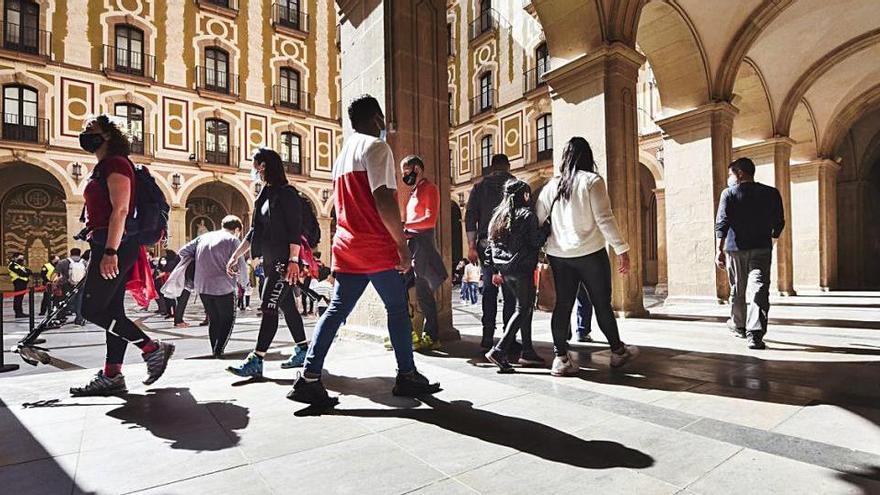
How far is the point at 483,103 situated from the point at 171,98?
13.8 meters

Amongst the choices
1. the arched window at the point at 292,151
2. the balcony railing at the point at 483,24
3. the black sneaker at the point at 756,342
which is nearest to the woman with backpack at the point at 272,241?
the black sneaker at the point at 756,342

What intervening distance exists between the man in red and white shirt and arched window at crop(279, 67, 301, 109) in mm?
21424

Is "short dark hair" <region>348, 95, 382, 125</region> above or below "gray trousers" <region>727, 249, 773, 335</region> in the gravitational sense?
above

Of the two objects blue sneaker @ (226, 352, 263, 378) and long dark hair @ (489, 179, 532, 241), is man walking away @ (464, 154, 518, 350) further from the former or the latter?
blue sneaker @ (226, 352, 263, 378)

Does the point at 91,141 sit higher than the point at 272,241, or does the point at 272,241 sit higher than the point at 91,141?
the point at 91,141

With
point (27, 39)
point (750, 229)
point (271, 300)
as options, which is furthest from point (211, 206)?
point (750, 229)

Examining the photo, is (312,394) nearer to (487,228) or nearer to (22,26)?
(487,228)

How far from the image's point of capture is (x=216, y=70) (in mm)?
20344

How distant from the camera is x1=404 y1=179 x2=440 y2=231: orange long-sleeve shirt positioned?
4.20 metres

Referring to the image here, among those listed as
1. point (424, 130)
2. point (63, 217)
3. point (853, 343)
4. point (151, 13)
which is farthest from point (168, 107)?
point (853, 343)

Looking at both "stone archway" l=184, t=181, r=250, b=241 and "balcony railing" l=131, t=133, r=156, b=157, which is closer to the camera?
"balcony railing" l=131, t=133, r=156, b=157

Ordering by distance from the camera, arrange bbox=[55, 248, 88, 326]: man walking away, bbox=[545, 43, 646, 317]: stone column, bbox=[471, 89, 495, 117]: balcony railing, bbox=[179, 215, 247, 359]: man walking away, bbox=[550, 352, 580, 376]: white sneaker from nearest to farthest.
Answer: bbox=[550, 352, 580, 376]: white sneaker
bbox=[179, 215, 247, 359]: man walking away
bbox=[545, 43, 646, 317]: stone column
bbox=[55, 248, 88, 326]: man walking away
bbox=[471, 89, 495, 117]: balcony railing

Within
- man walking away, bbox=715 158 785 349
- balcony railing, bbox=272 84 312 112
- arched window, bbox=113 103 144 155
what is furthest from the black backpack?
balcony railing, bbox=272 84 312 112

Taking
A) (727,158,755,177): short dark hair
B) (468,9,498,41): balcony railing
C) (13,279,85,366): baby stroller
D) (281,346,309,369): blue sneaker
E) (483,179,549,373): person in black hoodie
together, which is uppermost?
(468,9,498,41): balcony railing
